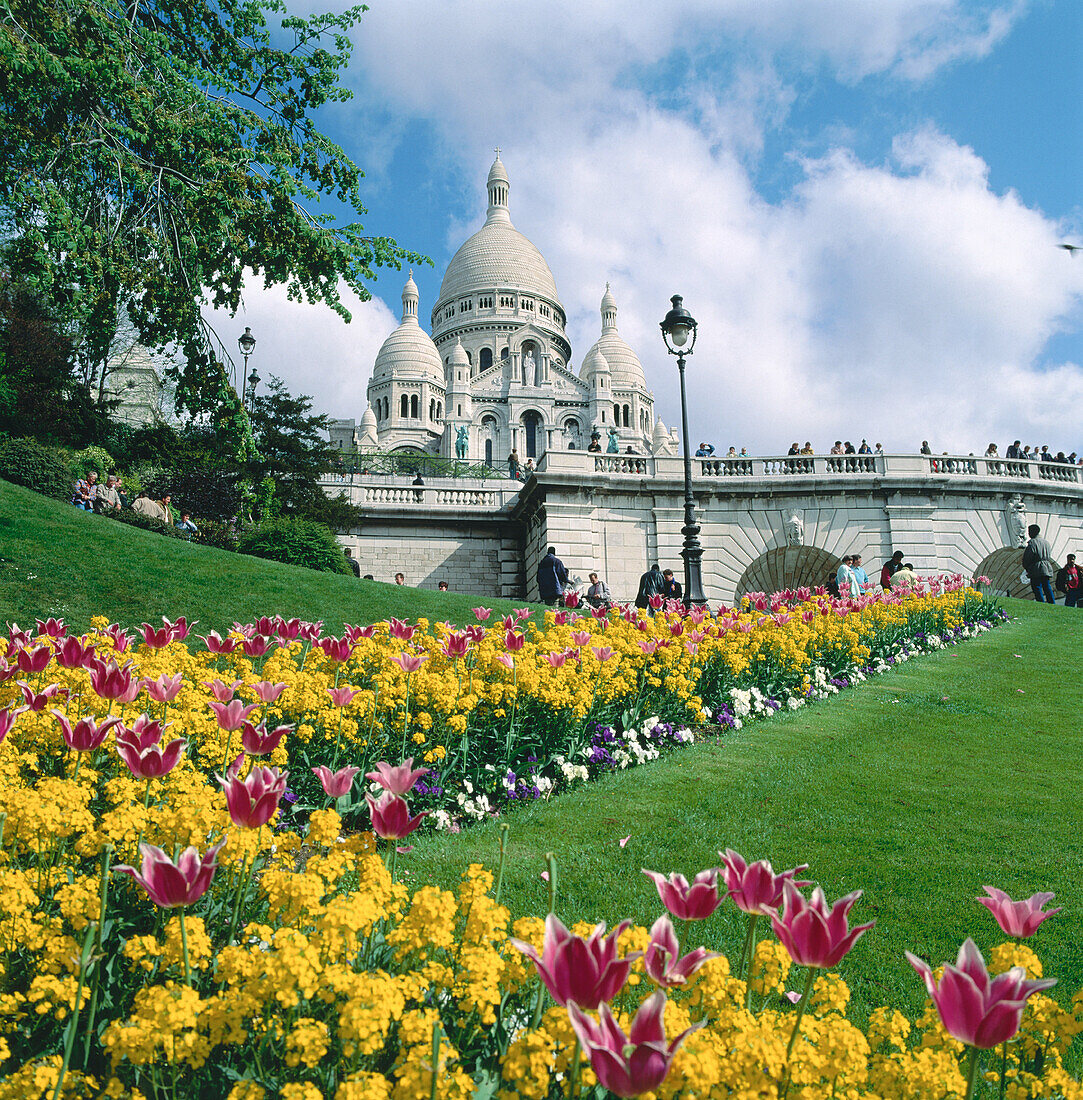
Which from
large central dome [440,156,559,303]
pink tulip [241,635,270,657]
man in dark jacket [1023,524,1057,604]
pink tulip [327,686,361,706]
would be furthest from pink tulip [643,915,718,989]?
large central dome [440,156,559,303]

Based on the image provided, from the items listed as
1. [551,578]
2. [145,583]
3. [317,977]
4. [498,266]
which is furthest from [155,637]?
[498,266]

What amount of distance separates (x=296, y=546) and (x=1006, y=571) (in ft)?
59.1

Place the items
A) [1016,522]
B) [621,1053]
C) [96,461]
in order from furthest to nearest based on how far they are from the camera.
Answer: [96,461] < [1016,522] < [621,1053]

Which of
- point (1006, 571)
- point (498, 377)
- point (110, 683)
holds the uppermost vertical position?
point (498, 377)

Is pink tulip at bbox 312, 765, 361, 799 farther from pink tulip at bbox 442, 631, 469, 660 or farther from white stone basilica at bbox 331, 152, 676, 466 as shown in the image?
white stone basilica at bbox 331, 152, 676, 466

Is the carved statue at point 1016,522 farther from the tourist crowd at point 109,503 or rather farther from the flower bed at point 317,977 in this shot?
the flower bed at point 317,977

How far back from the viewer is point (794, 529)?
68.9 feet

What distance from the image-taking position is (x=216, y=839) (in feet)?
9.61

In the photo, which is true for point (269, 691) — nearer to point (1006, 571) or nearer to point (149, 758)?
point (149, 758)

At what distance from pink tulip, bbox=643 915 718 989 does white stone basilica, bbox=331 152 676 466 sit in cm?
6439

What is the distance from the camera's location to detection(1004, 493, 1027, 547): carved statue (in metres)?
21.4

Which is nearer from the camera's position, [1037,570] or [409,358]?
[1037,570]

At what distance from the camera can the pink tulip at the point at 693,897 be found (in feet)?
6.32

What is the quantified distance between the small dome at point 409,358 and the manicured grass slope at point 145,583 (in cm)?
6378
